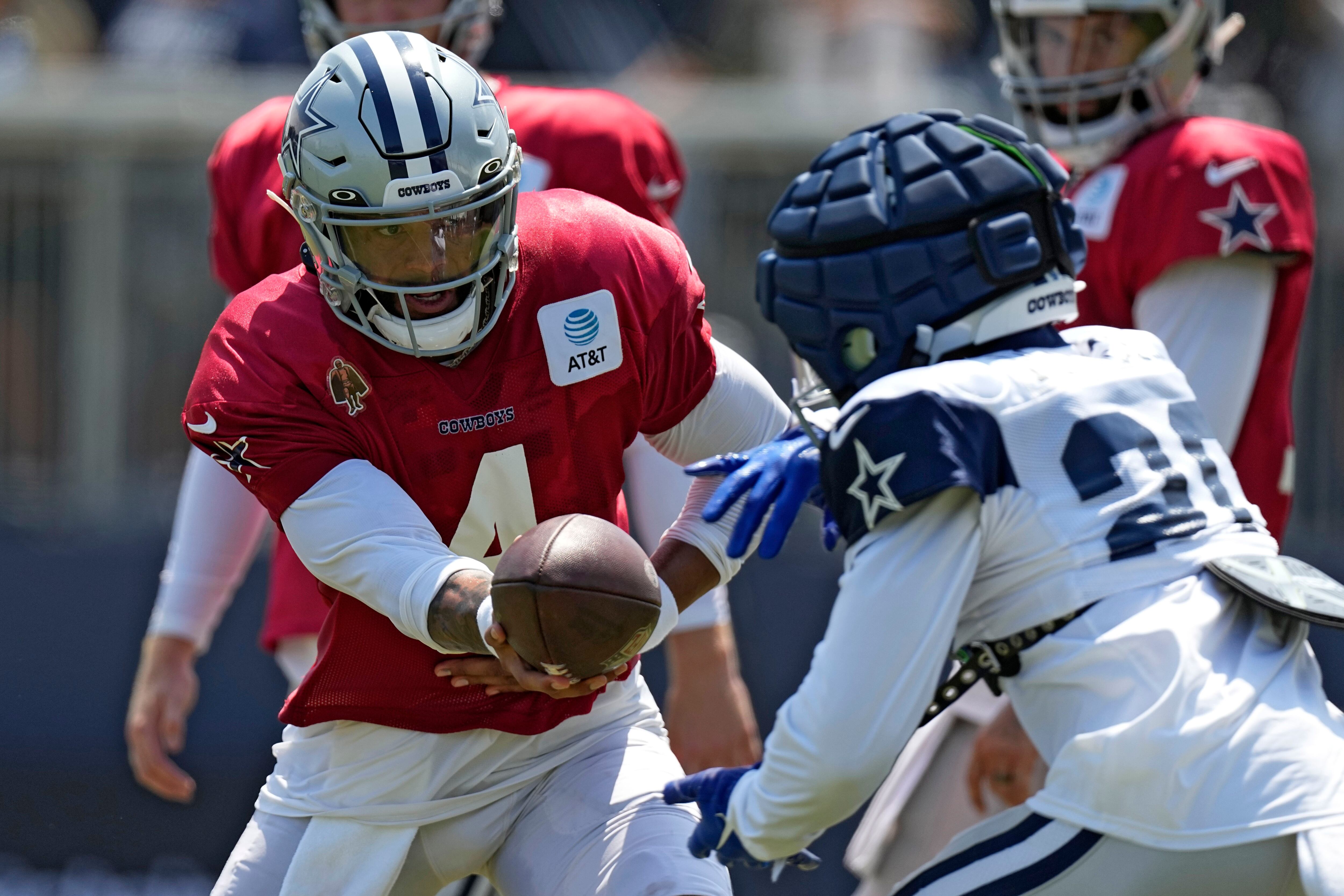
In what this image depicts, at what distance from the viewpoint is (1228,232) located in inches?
137

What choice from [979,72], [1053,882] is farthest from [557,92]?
[979,72]

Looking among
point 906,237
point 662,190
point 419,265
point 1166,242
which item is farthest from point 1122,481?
point 662,190

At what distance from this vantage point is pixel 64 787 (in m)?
5.56

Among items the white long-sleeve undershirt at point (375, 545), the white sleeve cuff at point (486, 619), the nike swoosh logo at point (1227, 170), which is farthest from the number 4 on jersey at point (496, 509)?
the nike swoosh logo at point (1227, 170)

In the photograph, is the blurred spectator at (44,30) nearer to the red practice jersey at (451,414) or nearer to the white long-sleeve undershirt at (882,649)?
the red practice jersey at (451,414)

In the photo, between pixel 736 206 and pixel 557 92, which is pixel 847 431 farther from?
pixel 736 206

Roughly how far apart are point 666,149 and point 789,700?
199 centimetres

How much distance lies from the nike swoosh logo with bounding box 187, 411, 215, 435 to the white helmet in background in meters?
2.23

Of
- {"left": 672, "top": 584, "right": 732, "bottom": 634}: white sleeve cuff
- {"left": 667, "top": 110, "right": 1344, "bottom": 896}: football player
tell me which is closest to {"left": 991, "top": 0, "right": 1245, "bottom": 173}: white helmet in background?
{"left": 672, "top": 584, "right": 732, "bottom": 634}: white sleeve cuff

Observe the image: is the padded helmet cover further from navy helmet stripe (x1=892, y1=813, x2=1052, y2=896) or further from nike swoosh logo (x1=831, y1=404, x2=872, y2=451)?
navy helmet stripe (x1=892, y1=813, x2=1052, y2=896)

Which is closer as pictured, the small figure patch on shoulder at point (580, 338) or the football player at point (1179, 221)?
the small figure patch on shoulder at point (580, 338)

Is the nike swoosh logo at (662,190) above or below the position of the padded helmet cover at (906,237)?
below

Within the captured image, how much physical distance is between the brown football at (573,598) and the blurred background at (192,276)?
315cm

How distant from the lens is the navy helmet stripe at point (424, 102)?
8.34ft
